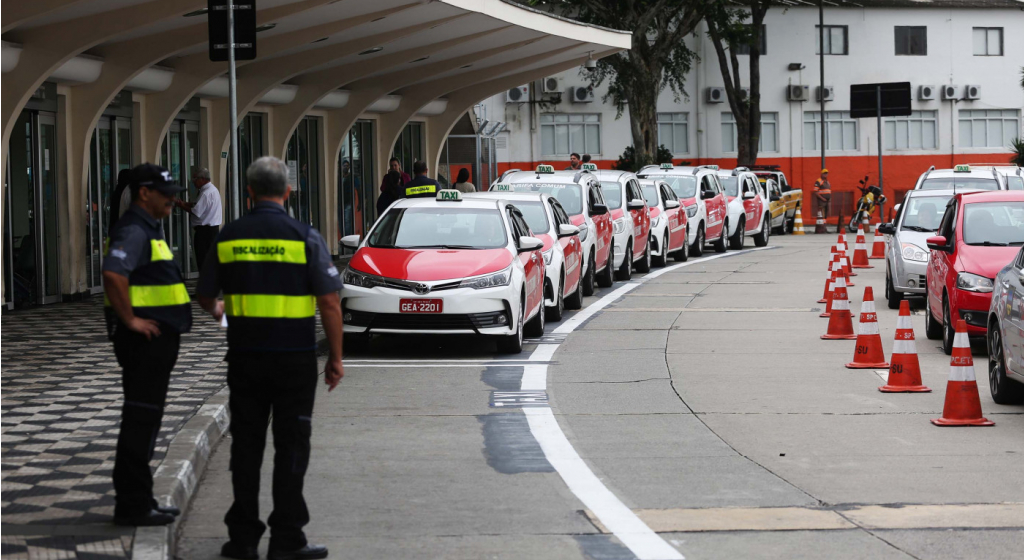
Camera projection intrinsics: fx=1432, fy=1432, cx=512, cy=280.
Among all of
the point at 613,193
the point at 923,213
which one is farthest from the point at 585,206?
the point at 923,213

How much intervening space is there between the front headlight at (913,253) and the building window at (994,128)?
41073 mm

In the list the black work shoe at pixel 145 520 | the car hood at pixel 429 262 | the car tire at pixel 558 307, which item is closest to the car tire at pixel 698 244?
the car tire at pixel 558 307

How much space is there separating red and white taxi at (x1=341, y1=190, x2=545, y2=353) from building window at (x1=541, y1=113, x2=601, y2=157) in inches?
1557

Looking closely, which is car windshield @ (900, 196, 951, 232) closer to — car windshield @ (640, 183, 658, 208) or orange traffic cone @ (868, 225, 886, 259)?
car windshield @ (640, 183, 658, 208)

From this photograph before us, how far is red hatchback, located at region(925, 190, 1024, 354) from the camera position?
13.6m

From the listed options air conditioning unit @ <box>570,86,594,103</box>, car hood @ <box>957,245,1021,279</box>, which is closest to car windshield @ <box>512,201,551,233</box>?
car hood @ <box>957,245,1021,279</box>

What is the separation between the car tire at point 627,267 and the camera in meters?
23.8

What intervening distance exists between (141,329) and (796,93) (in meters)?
51.1

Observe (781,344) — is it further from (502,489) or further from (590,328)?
(502,489)

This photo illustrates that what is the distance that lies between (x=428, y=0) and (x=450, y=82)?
35.9 ft

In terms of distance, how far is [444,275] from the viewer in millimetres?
13742

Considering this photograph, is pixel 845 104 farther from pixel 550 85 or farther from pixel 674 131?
pixel 550 85

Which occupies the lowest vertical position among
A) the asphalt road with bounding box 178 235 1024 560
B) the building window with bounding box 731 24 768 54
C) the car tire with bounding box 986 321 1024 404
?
the asphalt road with bounding box 178 235 1024 560

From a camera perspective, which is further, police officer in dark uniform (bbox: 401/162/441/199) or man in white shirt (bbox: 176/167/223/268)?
police officer in dark uniform (bbox: 401/162/441/199)
